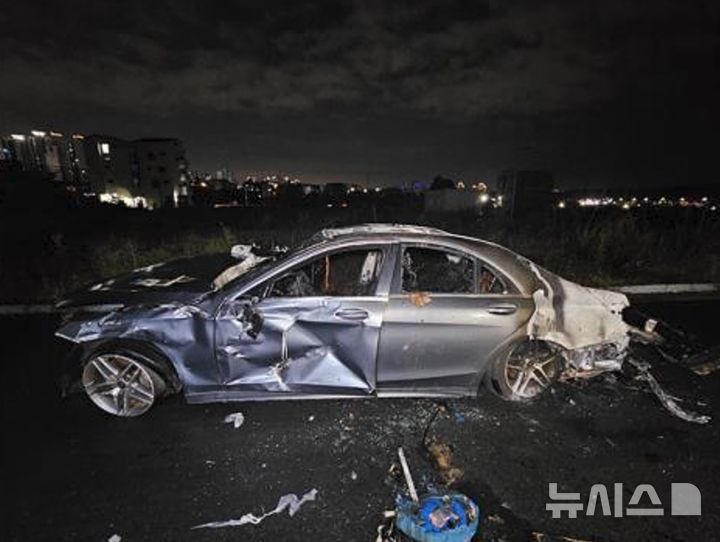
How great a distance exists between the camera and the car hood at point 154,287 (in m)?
3.49

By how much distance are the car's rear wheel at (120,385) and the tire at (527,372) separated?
300 cm

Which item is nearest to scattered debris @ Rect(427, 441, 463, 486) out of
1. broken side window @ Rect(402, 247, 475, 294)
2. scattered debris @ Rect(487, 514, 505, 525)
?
scattered debris @ Rect(487, 514, 505, 525)

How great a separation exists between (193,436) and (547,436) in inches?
116

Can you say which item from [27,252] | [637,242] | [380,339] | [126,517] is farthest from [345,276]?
[27,252]

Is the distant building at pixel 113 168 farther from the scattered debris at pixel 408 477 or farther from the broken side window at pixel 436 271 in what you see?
the scattered debris at pixel 408 477

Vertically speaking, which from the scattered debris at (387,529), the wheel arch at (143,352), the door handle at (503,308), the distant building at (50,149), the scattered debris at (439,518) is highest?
the distant building at (50,149)

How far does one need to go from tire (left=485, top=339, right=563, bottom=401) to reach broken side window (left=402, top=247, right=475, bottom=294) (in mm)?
783

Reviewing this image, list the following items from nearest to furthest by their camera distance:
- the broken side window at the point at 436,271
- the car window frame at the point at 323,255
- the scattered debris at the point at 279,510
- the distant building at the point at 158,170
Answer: the scattered debris at the point at 279,510 < the car window frame at the point at 323,255 < the broken side window at the point at 436,271 < the distant building at the point at 158,170

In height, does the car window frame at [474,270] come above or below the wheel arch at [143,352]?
above

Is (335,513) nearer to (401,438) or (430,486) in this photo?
(430,486)

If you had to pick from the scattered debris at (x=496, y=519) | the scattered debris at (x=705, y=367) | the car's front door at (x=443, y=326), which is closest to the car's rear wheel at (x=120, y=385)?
the car's front door at (x=443, y=326)

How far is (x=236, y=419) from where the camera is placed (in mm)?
3605

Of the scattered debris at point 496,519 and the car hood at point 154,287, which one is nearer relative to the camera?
the scattered debris at point 496,519

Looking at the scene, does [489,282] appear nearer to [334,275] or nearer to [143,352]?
[334,275]
